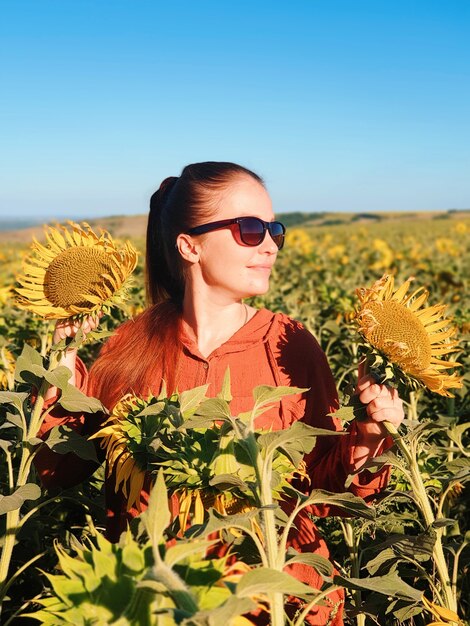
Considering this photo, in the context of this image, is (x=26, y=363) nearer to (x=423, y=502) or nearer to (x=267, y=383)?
(x=267, y=383)

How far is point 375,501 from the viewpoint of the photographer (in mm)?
1852

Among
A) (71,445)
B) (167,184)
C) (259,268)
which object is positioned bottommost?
(71,445)

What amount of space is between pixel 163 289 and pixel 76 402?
973mm

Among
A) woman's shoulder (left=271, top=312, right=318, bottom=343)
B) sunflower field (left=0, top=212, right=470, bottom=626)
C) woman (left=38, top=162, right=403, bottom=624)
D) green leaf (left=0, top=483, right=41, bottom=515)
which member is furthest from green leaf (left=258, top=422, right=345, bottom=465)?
woman's shoulder (left=271, top=312, right=318, bottom=343)

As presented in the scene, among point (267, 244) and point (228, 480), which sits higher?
point (267, 244)

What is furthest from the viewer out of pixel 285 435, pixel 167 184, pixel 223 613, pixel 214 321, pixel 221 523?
pixel 167 184

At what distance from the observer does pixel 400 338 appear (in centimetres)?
161

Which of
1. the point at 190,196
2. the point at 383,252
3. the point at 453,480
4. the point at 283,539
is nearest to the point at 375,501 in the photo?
the point at 453,480

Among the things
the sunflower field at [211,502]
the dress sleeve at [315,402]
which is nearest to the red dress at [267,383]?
the dress sleeve at [315,402]

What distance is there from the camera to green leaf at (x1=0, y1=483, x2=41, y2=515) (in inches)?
62.2

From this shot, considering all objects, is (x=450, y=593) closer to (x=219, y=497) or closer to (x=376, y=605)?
(x=376, y=605)

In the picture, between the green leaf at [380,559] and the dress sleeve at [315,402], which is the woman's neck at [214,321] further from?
the green leaf at [380,559]

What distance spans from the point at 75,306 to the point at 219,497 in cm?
73

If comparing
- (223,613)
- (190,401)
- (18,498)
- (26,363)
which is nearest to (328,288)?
(26,363)
